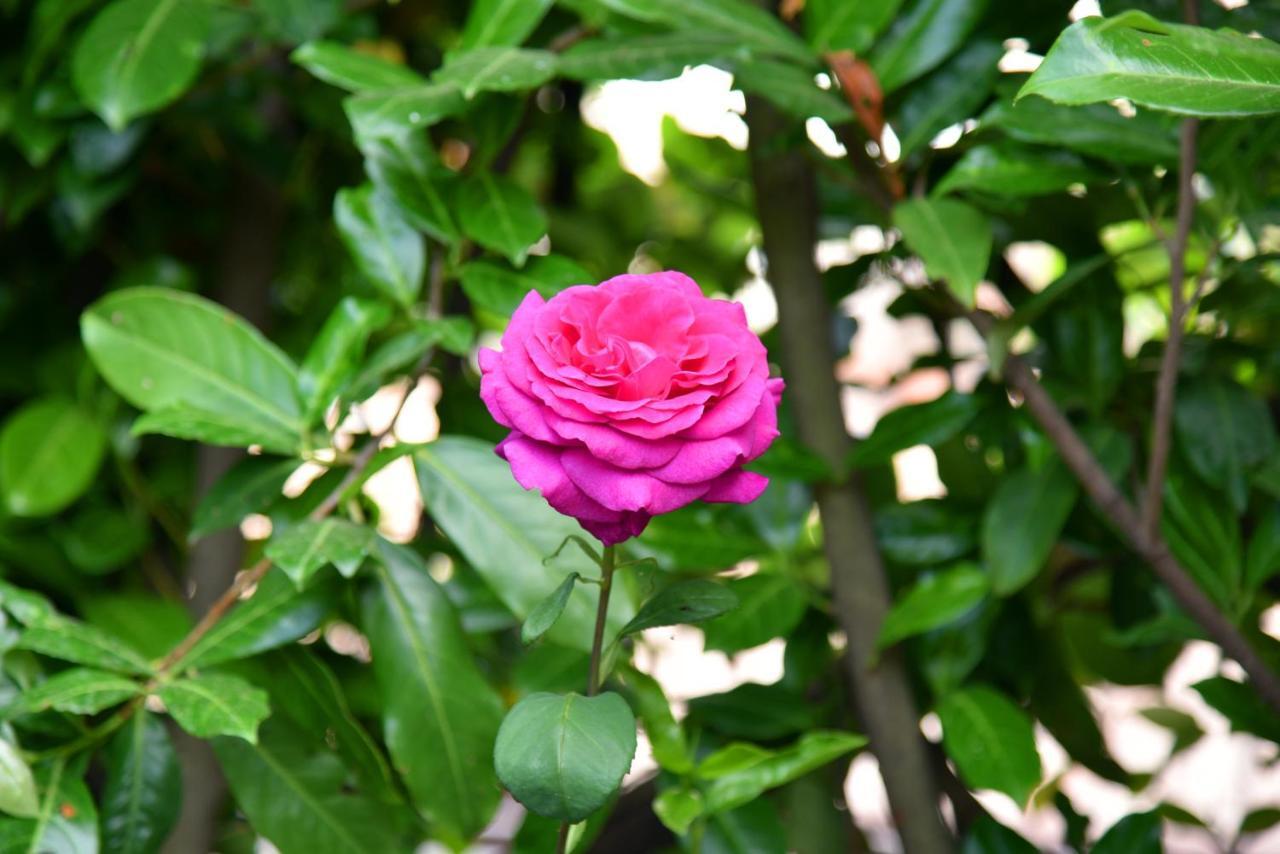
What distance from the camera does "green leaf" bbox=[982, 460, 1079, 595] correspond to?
2.57 ft

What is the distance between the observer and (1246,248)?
127cm

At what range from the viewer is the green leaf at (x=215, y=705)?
581 mm

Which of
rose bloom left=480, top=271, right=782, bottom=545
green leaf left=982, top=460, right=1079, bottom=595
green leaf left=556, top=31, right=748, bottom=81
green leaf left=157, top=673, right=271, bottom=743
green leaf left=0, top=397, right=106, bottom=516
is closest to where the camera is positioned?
rose bloom left=480, top=271, right=782, bottom=545

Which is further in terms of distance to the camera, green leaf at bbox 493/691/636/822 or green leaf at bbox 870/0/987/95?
green leaf at bbox 870/0/987/95

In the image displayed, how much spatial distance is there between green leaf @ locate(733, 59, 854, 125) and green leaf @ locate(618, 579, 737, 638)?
31 centimetres

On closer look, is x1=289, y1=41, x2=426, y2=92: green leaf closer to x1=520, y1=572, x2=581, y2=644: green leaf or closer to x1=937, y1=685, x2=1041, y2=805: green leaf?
x1=520, y1=572, x2=581, y2=644: green leaf

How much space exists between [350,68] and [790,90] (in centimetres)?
26

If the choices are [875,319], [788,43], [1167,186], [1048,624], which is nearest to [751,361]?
[788,43]

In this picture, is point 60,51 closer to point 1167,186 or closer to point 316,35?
point 316,35

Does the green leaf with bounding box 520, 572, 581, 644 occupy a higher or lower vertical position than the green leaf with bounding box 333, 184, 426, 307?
higher

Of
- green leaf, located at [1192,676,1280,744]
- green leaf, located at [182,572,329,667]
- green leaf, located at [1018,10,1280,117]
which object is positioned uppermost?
green leaf, located at [1018,10,1280,117]

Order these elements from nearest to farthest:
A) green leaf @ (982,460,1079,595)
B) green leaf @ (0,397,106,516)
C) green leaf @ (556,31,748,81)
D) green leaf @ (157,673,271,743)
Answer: green leaf @ (157,673,271,743), green leaf @ (556,31,748,81), green leaf @ (982,460,1079,595), green leaf @ (0,397,106,516)

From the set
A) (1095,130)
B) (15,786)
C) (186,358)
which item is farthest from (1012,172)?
(15,786)

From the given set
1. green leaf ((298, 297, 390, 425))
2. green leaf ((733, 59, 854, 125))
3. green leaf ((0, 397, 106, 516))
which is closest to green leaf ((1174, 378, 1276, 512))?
green leaf ((733, 59, 854, 125))
